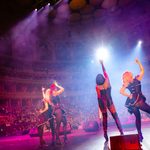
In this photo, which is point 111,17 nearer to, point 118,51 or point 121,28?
point 121,28

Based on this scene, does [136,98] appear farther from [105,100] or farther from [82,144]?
[82,144]

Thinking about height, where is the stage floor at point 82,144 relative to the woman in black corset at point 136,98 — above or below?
below

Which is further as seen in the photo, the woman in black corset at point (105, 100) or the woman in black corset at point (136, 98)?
the woman in black corset at point (105, 100)

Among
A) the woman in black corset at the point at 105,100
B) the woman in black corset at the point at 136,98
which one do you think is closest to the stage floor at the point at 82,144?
the woman in black corset at the point at 105,100

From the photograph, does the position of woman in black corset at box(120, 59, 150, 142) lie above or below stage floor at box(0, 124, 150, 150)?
above

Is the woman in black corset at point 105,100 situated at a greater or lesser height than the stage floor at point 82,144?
greater

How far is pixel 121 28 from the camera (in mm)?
24609

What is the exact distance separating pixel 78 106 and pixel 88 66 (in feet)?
15.4

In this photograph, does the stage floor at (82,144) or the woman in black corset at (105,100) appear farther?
the woman in black corset at (105,100)

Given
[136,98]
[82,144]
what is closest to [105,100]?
[136,98]

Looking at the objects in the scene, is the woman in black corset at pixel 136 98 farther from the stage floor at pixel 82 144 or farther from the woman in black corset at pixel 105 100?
the stage floor at pixel 82 144

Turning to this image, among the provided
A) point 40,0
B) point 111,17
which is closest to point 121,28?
point 111,17

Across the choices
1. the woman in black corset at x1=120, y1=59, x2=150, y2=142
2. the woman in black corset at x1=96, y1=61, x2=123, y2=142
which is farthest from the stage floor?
the woman in black corset at x1=120, y1=59, x2=150, y2=142

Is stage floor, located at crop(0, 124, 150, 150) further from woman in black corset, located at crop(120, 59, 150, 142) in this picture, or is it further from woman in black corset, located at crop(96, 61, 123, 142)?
woman in black corset, located at crop(120, 59, 150, 142)
